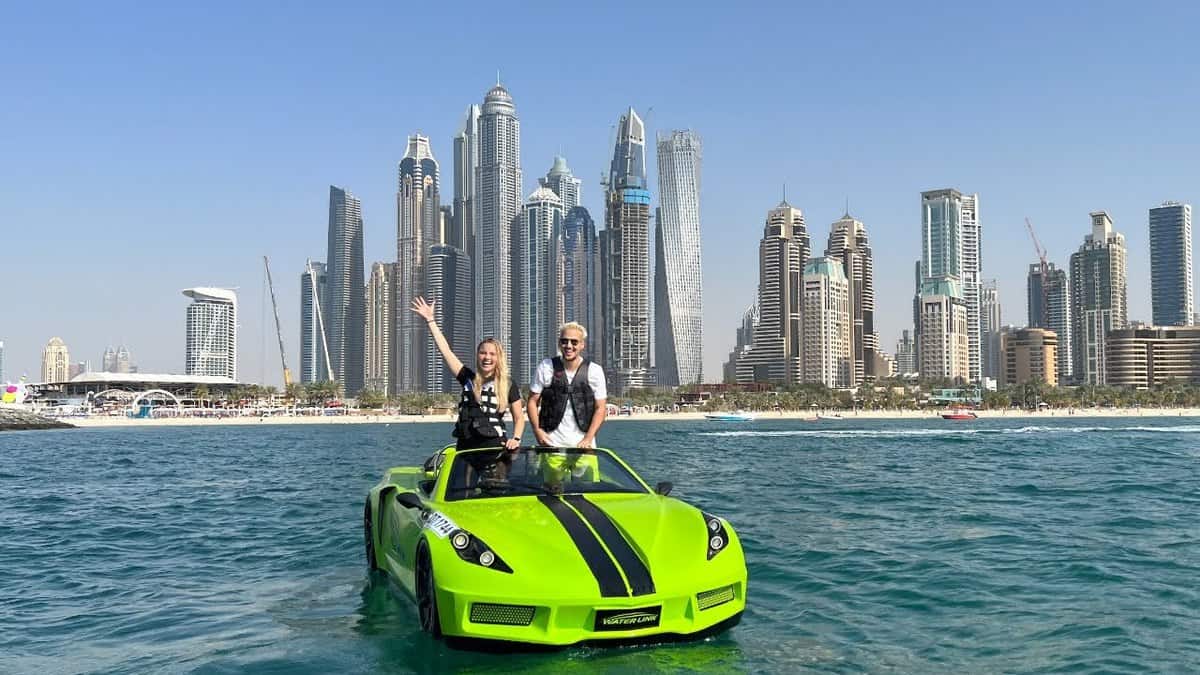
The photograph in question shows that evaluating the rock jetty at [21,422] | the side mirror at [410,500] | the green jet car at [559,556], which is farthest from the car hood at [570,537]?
the rock jetty at [21,422]

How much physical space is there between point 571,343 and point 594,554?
2.94m

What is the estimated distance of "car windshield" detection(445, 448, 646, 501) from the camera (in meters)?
7.92

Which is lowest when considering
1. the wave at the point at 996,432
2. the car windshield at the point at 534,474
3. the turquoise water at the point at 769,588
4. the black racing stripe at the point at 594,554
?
the wave at the point at 996,432

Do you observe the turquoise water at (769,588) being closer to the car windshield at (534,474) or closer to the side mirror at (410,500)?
the side mirror at (410,500)

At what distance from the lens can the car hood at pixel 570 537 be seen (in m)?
6.31

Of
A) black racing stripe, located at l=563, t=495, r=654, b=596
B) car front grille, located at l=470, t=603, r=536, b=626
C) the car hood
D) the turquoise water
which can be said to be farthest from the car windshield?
car front grille, located at l=470, t=603, r=536, b=626

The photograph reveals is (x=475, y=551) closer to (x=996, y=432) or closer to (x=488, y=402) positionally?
(x=488, y=402)

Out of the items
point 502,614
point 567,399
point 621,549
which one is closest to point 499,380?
point 567,399

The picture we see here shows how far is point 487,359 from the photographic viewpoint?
9.20 metres

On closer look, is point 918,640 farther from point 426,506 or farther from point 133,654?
point 133,654

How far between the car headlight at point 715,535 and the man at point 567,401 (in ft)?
7.20

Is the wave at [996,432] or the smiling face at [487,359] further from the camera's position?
the wave at [996,432]

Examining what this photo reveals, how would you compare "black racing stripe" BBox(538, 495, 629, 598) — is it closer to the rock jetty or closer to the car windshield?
the car windshield

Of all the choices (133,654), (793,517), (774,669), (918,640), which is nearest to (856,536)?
(793,517)
